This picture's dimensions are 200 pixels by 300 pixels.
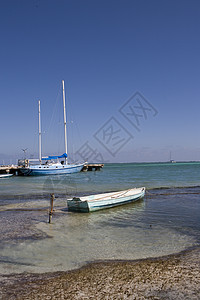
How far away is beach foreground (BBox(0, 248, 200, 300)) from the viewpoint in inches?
211

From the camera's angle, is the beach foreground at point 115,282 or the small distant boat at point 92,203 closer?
the beach foreground at point 115,282

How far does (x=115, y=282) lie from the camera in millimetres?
5941

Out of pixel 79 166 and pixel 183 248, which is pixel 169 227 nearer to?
pixel 183 248

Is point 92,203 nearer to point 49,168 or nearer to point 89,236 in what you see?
point 89,236

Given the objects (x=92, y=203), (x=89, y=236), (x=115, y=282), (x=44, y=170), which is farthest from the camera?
(x=44, y=170)

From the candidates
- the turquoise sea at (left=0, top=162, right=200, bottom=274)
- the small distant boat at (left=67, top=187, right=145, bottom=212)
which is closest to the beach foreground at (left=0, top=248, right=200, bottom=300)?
the turquoise sea at (left=0, top=162, right=200, bottom=274)

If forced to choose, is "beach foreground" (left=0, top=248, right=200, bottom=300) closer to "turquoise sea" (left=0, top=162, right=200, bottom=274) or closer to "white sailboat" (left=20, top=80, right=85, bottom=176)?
"turquoise sea" (left=0, top=162, right=200, bottom=274)

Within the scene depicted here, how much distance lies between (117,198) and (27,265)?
10.2 m

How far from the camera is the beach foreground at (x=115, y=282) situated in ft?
17.6

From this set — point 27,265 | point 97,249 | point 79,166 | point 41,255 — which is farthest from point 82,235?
point 79,166

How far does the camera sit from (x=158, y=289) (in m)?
5.55

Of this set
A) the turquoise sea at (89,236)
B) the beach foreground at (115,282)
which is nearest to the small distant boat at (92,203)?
the turquoise sea at (89,236)

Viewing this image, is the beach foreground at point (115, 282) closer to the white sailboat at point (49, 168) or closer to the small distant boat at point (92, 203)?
the small distant boat at point (92, 203)

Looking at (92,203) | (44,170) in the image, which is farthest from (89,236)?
(44,170)
